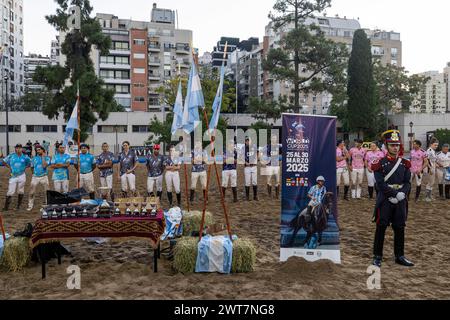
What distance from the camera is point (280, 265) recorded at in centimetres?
728

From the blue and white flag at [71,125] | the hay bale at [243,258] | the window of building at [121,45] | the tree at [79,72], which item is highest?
the window of building at [121,45]

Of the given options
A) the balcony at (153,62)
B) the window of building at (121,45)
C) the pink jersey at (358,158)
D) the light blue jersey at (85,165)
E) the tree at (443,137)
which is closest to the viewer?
the light blue jersey at (85,165)

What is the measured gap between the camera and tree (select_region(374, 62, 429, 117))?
52.6 meters

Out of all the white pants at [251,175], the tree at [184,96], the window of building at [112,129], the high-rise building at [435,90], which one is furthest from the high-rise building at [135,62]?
the high-rise building at [435,90]

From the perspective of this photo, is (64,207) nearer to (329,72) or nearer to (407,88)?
(329,72)

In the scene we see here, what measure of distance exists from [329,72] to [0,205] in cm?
2402

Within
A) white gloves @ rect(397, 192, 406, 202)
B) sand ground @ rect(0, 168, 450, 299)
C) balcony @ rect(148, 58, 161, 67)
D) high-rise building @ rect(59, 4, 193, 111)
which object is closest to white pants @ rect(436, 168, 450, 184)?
sand ground @ rect(0, 168, 450, 299)

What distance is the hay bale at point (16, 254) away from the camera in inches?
286

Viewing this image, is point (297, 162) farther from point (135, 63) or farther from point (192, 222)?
point (135, 63)

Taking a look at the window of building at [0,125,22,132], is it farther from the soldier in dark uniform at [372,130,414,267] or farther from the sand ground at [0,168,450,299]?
the soldier in dark uniform at [372,130,414,267]

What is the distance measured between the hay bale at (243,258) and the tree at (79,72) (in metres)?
23.8

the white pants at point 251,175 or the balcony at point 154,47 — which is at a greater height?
the balcony at point 154,47

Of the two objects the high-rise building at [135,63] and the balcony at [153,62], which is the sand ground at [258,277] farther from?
the balcony at [153,62]

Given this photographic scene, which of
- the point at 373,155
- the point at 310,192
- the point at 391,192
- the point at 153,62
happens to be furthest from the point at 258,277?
A: the point at 153,62
